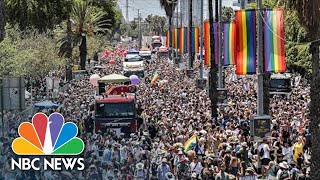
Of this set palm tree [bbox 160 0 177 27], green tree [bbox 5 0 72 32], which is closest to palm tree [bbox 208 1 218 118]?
green tree [bbox 5 0 72 32]

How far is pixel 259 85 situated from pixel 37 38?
3221cm

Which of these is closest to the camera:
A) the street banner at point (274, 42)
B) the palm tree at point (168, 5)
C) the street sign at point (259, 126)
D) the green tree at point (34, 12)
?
the street sign at point (259, 126)

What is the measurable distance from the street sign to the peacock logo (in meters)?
4.94

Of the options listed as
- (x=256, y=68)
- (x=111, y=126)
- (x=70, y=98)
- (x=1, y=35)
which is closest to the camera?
(x=256, y=68)

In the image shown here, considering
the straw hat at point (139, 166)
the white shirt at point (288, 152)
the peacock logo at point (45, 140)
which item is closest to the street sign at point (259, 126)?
the white shirt at point (288, 152)

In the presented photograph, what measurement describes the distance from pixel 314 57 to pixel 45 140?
6.82 m

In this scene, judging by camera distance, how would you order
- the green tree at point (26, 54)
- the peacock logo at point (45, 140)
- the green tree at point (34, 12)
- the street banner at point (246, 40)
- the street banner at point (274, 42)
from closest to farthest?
the peacock logo at point (45, 140) < the street banner at point (274, 42) < the street banner at point (246, 40) < the green tree at point (26, 54) < the green tree at point (34, 12)

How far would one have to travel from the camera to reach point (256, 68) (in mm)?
20906

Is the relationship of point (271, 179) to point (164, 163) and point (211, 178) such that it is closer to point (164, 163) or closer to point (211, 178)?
point (211, 178)

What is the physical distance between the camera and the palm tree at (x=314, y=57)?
1750 centimetres

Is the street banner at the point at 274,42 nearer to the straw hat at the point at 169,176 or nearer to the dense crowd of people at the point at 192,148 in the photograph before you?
the dense crowd of people at the point at 192,148

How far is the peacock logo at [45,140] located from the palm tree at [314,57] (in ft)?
18.3

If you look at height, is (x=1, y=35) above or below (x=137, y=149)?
above

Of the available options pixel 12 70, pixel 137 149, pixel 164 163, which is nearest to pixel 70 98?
pixel 12 70
